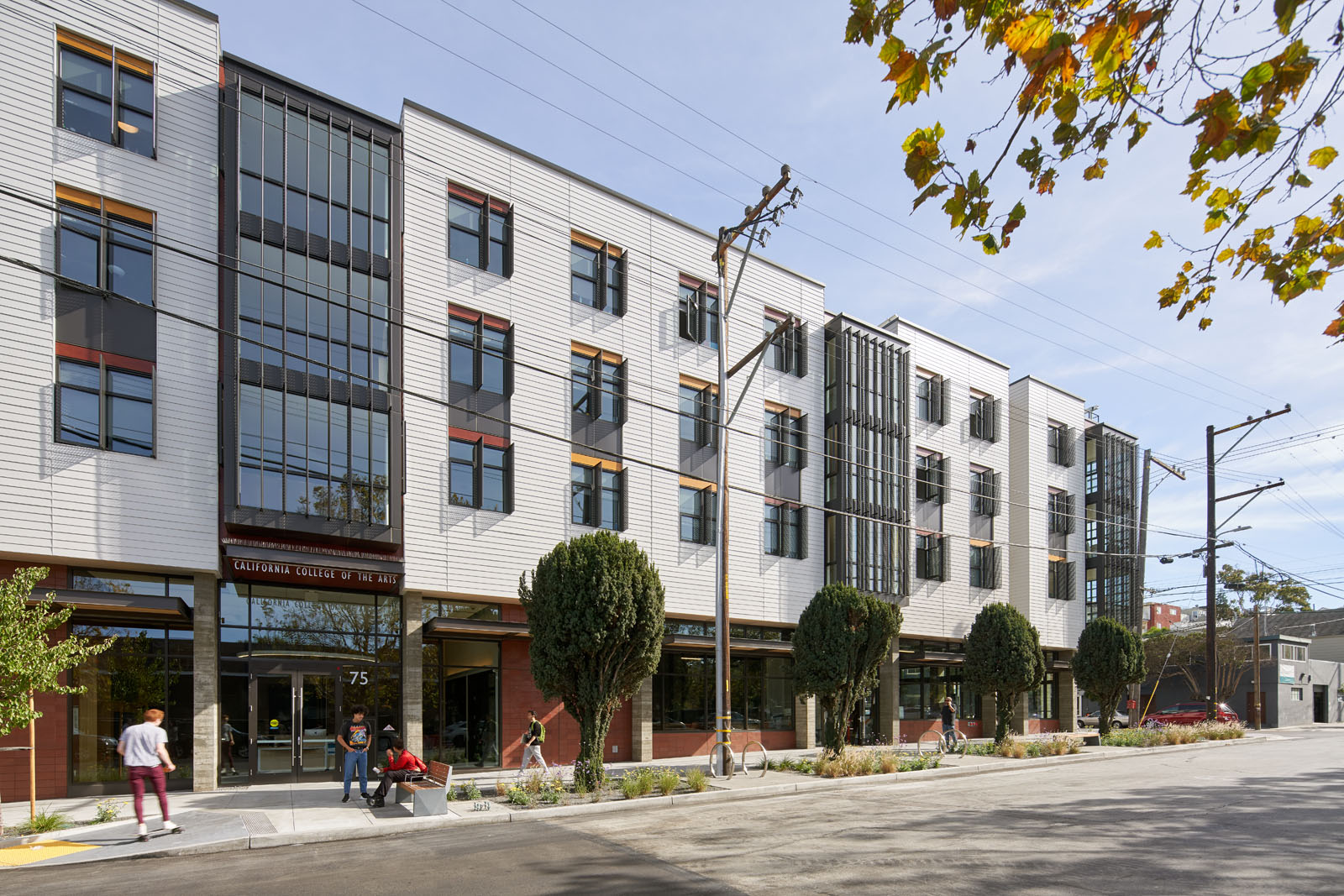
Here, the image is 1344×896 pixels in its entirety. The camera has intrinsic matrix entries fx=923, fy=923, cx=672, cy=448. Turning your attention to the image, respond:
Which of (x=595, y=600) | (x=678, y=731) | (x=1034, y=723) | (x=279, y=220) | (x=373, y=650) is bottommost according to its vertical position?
(x=1034, y=723)

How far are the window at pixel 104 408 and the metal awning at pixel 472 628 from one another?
6.85 meters

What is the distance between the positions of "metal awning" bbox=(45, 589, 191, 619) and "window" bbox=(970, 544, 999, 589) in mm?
27991

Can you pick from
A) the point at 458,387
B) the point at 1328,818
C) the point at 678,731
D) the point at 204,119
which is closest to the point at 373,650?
the point at 458,387

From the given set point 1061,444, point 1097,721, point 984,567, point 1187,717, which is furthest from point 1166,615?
point 984,567

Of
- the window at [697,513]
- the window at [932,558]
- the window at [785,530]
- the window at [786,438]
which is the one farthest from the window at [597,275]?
the window at [932,558]

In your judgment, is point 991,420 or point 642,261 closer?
point 642,261

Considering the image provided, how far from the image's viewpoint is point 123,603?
16984 mm

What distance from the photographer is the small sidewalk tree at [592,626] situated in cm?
1684

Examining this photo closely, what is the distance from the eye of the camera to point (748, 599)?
2689cm

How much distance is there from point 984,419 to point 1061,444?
594 cm

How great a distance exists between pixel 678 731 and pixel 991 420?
19.7m

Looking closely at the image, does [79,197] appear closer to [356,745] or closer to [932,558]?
[356,745]

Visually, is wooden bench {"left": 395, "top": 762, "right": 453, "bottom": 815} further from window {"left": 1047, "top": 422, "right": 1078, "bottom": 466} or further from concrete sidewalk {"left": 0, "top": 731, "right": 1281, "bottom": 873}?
window {"left": 1047, "top": 422, "right": 1078, "bottom": 466}

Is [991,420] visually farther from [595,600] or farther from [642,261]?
[595,600]
